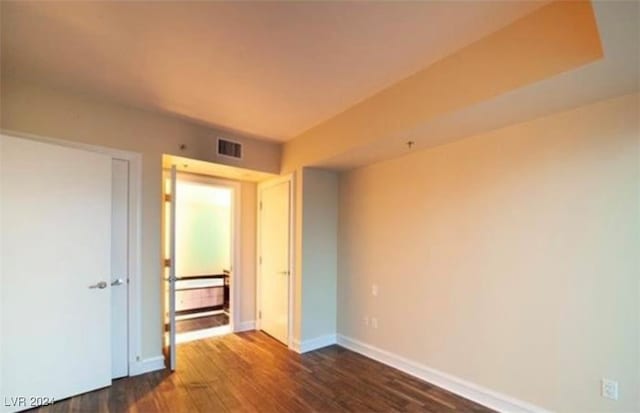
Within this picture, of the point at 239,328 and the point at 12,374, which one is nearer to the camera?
the point at 12,374

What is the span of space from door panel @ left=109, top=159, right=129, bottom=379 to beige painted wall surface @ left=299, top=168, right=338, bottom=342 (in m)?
1.95

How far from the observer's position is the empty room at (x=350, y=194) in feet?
6.75

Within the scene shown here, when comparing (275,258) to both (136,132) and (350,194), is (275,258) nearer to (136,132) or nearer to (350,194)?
(350,194)

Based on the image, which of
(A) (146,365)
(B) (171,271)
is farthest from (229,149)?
(A) (146,365)

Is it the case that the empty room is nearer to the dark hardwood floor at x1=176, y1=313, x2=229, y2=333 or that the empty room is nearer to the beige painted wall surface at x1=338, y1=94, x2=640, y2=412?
the beige painted wall surface at x1=338, y1=94, x2=640, y2=412

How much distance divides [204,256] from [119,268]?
3.60m

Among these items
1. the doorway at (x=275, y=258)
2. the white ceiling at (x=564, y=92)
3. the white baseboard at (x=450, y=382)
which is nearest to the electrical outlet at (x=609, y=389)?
the white baseboard at (x=450, y=382)

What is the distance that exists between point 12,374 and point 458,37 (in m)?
4.20

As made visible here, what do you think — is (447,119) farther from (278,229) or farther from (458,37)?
(278,229)

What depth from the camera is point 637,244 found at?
2090 mm

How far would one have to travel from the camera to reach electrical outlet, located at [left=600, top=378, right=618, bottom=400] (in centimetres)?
215

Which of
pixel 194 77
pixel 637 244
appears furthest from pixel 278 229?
pixel 637 244

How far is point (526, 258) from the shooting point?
8.54ft

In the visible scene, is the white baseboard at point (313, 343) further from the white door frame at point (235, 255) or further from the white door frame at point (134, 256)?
the white door frame at point (134, 256)
